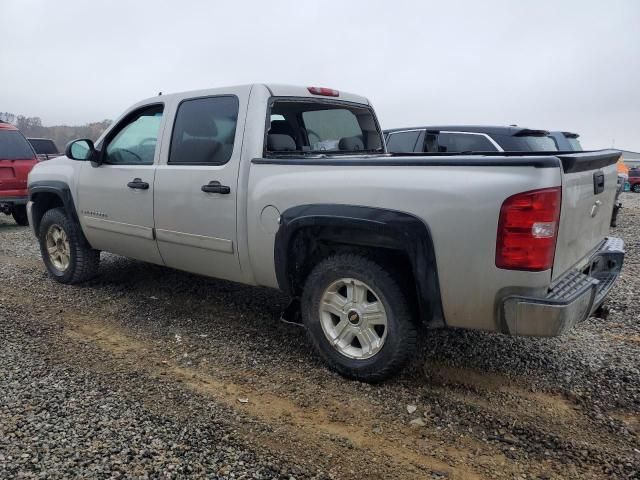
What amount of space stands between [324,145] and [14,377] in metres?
2.87

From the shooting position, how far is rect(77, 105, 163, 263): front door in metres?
4.38

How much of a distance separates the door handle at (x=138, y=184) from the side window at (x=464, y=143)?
508cm

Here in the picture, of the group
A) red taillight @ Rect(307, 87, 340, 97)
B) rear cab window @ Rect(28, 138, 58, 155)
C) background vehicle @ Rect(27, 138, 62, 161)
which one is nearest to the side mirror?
red taillight @ Rect(307, 87, 340, 97)

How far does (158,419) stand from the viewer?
280 cm

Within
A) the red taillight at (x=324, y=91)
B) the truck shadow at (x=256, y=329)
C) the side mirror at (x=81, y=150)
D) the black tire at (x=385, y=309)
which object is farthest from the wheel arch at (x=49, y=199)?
the black tire at (x=385, y=309)

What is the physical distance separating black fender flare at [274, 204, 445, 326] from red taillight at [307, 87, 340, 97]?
4.64 ft

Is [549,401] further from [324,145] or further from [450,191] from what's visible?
[324,145]

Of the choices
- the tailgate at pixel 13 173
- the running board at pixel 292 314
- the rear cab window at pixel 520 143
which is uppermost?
the rear cab window at pixel 520 143

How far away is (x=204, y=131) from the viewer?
4.06 metres

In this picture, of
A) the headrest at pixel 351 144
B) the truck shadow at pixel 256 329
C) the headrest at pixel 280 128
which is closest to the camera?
the truck shadow at pixel 256 329

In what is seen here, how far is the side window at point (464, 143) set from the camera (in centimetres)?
765

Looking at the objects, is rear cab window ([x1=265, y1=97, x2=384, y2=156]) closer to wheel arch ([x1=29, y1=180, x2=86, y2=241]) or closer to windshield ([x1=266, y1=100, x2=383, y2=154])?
windshield ([x1=266, y1=100, x2=383, y2=154])

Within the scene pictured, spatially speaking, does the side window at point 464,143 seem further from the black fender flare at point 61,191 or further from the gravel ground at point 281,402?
the black fender flare at point 61,191

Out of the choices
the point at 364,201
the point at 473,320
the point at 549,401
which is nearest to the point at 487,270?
the point at 473,320
